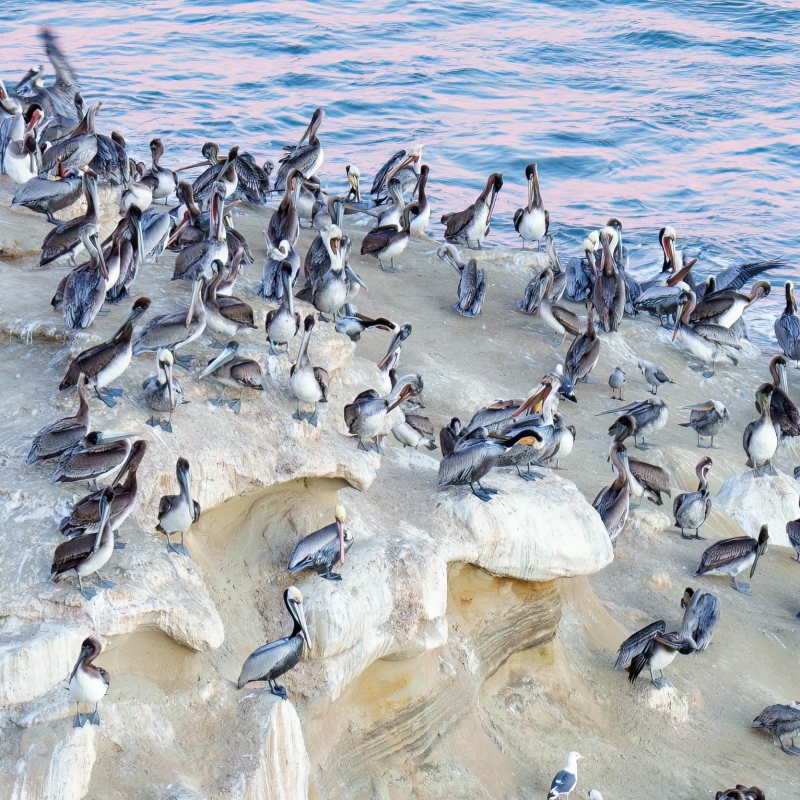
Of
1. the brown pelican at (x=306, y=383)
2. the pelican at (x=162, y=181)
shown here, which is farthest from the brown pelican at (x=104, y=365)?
the pelican at (x=162, y=181)

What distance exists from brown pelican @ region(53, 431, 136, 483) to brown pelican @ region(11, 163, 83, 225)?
20.1 feet

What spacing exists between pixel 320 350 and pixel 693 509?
14.0ft

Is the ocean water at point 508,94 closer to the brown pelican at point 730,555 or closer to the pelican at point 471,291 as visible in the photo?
Result: the pelican at point 471,291

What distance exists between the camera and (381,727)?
24.8 ft

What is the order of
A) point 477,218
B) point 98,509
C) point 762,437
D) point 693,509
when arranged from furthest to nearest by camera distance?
point 477,218 < point 762,437 < point 693,509 < point 98,509

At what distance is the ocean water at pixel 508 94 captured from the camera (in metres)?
22.6

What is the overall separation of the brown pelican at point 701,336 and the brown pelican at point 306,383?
733cm

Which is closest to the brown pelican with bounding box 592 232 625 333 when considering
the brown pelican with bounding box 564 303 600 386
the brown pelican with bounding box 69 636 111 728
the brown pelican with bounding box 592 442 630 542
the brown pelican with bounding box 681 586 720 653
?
the brown pelican with bounding box 564 303 600 386

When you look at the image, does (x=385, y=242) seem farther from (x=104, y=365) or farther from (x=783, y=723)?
(x=783, y=723)

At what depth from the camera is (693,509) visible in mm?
11133

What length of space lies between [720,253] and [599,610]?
12.7 m

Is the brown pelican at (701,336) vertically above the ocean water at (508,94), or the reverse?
the brown pelican at (701,336)

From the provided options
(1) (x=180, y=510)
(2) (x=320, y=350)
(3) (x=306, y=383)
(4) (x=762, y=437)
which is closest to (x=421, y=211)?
(4) (x=762, y=437)

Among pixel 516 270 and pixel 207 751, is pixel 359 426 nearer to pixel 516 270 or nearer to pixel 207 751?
pixel 207 751
